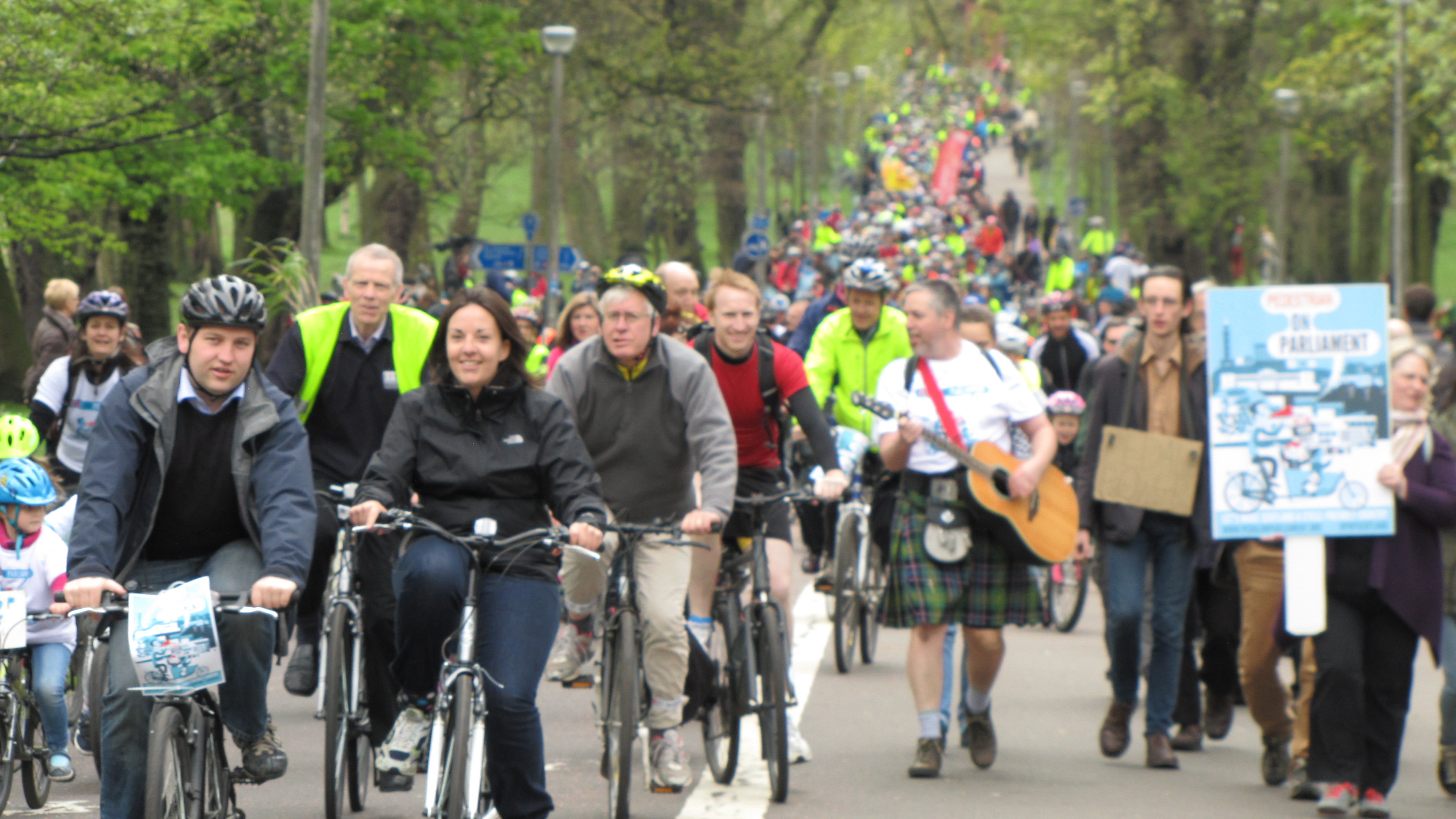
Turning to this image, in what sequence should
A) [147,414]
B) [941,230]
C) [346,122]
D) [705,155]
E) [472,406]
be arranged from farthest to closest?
1. [941,230]
2. [705,155]
3. [346,122]
4. [472,406]
5. [147,414]

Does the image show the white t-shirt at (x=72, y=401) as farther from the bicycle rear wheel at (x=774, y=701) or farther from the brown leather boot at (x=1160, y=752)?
the brown leather boot at (x=1160, y=752)

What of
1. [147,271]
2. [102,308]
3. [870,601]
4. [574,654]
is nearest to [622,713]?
[574,654]

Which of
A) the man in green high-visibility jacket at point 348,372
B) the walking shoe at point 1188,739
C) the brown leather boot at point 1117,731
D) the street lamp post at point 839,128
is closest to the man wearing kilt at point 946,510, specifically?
the brown leather boot at point 1117,731

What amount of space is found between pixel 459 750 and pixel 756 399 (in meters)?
2.98

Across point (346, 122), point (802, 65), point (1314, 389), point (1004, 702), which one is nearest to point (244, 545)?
point (1314, 389)

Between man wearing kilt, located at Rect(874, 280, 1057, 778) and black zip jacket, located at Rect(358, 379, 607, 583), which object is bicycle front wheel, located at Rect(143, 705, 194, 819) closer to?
black zip jacket, located at Rect(358, 379, 607, 583)

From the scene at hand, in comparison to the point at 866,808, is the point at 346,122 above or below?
above

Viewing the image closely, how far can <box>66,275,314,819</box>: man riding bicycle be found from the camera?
504 centimetres

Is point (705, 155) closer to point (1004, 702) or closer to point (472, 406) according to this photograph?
point (1004, 702)

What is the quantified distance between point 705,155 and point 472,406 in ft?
122

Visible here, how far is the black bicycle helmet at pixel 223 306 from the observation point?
521 centimetres

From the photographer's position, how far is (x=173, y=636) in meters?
4.80

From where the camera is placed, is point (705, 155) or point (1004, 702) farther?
point (705, 155)

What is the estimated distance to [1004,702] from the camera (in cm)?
996
